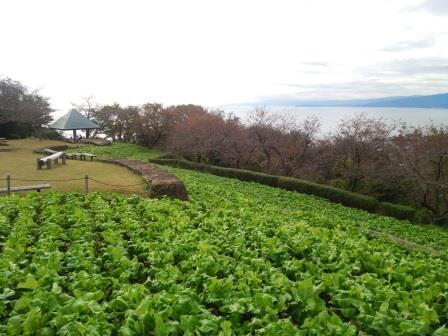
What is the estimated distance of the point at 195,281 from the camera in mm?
6332

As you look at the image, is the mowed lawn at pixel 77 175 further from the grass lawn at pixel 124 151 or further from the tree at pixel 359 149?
the tree at pixel 359 149

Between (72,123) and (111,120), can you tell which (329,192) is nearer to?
(72,123)

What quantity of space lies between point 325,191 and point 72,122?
30.2 meters

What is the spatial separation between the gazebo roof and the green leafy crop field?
34217 mm

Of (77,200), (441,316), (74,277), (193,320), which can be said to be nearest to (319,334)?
(193,320)

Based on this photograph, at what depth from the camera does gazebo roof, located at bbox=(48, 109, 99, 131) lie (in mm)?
43225

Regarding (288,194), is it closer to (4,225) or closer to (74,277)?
(4,225)

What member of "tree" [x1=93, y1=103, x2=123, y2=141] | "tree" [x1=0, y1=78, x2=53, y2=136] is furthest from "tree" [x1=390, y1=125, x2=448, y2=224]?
"tree" [x1=93, y1=103, x2=123, y2=141]

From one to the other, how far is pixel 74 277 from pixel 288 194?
826 inches

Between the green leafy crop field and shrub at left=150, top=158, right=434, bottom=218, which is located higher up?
the green leafy crop field

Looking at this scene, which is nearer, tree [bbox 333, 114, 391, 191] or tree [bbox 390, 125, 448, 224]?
tree [bbox 390, 125, 448, 224]

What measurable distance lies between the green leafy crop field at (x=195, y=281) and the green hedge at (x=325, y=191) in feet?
43.3

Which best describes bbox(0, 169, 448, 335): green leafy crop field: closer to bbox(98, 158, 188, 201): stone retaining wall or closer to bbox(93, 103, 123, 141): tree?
bbox(98, 158, 188, 201): stone retaining wall

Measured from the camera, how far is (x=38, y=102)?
1860 inches
